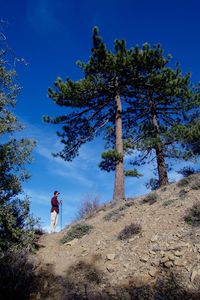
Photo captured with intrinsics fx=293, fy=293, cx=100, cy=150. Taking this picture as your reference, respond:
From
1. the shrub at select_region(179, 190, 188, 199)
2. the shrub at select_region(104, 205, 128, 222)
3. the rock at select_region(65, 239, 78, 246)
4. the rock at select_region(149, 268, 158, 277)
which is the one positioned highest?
the shrub at select_region(179, 190, 188, 199)

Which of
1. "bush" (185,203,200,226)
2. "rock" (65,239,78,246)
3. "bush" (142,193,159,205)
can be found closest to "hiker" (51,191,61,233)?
"rock" (65,239,78,246)

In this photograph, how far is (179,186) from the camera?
13703 millimetres

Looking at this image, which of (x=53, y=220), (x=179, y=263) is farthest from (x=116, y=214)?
(x=179, y=263)

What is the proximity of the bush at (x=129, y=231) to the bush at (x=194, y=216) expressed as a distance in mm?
1707

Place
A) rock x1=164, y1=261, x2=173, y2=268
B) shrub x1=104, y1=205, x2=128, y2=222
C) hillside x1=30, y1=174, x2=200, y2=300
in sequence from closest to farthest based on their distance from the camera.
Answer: hillside x1=30, y1=174, x2=200, y2=300 → rock x1=164, y1=261, x2=173, y2=268 → shrub x1=104, y1=205, x2=128, y2=222

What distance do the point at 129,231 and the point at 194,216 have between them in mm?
2265

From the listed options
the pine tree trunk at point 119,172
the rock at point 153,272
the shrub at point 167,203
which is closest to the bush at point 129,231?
the shrub at point 167,203

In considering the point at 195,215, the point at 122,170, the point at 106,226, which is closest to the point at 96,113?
the point at 122,170

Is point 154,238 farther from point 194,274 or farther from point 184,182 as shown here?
point 184,182

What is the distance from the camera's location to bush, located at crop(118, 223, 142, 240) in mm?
10078

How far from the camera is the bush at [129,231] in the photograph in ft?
33.1

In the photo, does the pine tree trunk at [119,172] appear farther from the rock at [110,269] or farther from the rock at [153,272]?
the rock at [153,272]

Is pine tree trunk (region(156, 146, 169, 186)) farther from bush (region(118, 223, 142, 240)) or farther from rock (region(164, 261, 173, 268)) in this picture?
rock (region(164, 261, 173, 268))

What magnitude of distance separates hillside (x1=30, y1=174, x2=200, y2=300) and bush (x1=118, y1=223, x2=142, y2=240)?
59mm
